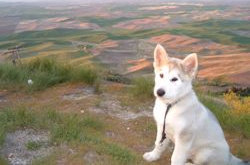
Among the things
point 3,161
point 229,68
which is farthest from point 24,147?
point 229,68

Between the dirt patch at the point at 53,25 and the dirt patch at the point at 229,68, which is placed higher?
the dirt patch at the point at 229,68

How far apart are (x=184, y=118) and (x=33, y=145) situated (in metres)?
2.44

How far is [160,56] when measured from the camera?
5.25 metres

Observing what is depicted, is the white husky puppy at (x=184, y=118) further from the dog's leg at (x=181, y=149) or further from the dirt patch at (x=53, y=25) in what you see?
the dirt patch at (x=53, y=25)

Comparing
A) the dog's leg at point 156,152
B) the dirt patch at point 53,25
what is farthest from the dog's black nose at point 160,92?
the dirt patch at point 53,25

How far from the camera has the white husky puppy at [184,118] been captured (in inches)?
198

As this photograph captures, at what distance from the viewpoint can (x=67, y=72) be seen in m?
10.6

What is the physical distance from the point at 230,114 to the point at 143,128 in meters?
1.81

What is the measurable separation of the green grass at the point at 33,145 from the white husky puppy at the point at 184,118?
1.96 metres

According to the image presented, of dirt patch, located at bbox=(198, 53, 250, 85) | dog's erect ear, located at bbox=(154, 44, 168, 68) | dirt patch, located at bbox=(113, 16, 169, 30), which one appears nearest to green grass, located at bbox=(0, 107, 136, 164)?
dog's erect ear, located at bbox=(154, 44, 168, 68)

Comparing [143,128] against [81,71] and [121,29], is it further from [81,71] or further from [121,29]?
[121,29]

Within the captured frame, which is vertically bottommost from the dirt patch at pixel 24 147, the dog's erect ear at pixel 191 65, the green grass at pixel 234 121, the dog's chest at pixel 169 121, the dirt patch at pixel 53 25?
the dirt patch at pixel 53 25

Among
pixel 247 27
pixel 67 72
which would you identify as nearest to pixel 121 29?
pixel 247 27

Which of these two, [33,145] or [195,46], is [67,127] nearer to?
[33,145]
